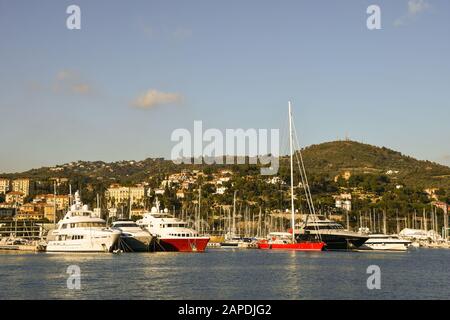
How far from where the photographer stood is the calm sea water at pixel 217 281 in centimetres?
3669

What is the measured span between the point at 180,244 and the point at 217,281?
38.9 metres

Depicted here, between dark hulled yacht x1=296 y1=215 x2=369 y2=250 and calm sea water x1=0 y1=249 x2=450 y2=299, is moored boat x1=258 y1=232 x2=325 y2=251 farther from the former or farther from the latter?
calm sea water x1=0 y1=249 x2=450 y2=299

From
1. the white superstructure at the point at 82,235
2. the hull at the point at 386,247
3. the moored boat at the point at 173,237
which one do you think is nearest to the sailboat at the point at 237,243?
the hull at the point at 386,247

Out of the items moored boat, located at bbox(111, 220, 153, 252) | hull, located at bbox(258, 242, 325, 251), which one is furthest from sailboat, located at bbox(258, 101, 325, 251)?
moored boat, located at bbox(111, 220, 153, 252)

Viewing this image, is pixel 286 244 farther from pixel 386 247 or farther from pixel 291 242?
pixel 386 247

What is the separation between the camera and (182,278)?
45094 mm

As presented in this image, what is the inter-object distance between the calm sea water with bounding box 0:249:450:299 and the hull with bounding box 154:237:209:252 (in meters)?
21.9

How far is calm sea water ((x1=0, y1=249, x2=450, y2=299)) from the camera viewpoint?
36.7 metres

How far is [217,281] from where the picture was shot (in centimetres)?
4347

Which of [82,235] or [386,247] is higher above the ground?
[82,235]

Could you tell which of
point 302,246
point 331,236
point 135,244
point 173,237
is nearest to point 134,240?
point 135,244

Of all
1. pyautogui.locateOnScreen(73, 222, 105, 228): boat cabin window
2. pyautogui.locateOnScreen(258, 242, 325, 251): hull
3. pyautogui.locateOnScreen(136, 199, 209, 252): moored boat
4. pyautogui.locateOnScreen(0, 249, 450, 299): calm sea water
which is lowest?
pyautogui.locateOnScreen(0, 249, 450, 299): calm sea water
